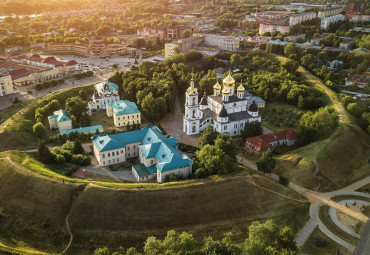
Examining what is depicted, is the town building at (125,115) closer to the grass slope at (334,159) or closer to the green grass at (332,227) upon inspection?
the grass slope at (334,159)

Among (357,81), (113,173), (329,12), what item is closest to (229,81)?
(113,173)

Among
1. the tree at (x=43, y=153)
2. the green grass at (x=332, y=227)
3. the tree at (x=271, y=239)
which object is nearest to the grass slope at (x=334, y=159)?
the green grass at (x=332, y=227)

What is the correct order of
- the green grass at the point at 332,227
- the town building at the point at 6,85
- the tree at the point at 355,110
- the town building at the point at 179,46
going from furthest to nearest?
the town building at the point at 179,46 < the town building at the point at 6,85 < the tree at the point at 355,110 < the green grass at the point at 332,227

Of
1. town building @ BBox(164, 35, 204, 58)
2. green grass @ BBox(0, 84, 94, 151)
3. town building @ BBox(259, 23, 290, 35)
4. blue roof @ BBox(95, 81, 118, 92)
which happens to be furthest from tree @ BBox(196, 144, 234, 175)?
town building @ BBox(259, 23, 290, 35)

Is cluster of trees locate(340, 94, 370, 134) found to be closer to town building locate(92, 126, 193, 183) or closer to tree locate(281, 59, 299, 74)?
tree locate(281, 59, 299, 74)

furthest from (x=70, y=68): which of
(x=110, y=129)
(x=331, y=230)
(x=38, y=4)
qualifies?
(x=38, y=4)
